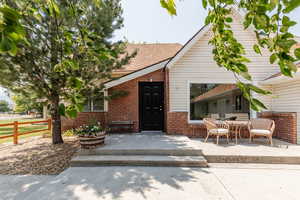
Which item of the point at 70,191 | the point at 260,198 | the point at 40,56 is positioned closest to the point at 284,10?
the point at 260,198

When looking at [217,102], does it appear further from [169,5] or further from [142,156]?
[169,5]

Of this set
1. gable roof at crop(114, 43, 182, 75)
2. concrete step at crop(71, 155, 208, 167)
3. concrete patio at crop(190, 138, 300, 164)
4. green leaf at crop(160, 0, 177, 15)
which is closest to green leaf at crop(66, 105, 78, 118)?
green leaf at crop(160, 0, 177, 15)

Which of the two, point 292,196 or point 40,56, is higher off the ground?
point 40,56

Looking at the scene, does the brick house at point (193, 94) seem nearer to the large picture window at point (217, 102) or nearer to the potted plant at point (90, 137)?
the large picture window at point (217, 102)

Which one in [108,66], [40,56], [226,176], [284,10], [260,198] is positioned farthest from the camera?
A: [108,66]

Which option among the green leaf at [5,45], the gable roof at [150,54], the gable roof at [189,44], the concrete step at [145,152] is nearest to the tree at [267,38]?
the green leaf at [5,45]

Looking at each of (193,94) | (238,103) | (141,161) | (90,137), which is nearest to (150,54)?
(193,94)

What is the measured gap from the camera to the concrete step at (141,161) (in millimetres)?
3879

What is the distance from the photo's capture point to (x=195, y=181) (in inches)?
123

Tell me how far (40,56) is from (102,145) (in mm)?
3619

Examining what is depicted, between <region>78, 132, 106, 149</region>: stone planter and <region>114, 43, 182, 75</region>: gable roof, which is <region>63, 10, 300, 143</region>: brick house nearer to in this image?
<region>114, 43, 182, 75</region>: gable roof

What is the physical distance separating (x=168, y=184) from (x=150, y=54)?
8.79 m

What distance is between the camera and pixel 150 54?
33.4 ft

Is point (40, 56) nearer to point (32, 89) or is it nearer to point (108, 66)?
point (32, 89)
